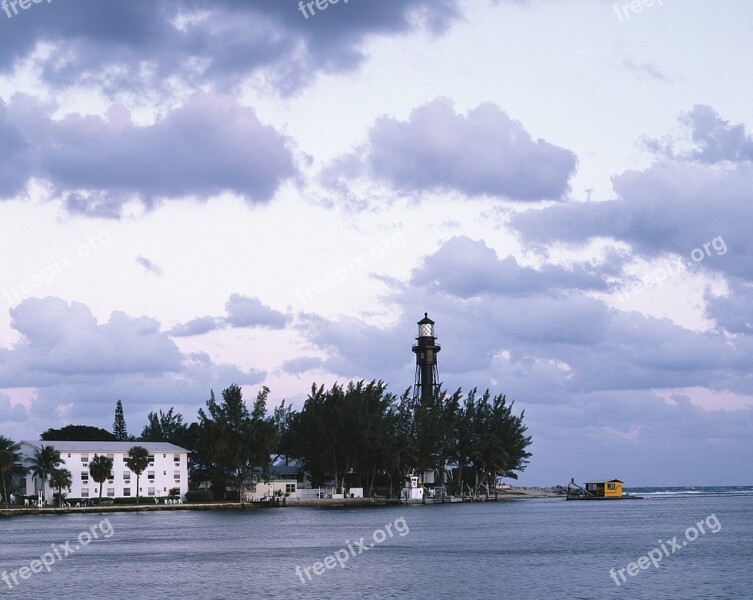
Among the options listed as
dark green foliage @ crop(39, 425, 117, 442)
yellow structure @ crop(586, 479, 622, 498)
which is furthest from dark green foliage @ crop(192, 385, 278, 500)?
yellow structure @ crop(586, 479, 622, 498)

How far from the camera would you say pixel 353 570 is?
190 ft

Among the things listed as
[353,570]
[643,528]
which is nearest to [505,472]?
[643,528]

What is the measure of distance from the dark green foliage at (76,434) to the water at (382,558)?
156 ft

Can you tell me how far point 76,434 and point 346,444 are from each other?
4610 centimetres

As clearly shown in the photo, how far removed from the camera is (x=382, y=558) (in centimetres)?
6431

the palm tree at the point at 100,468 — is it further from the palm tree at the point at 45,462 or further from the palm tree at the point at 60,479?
the palm tree at the point at 45,462

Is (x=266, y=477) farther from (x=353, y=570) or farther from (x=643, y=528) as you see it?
(x=353, y=570)

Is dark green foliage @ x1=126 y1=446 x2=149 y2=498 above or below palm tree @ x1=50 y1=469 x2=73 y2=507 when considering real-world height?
above

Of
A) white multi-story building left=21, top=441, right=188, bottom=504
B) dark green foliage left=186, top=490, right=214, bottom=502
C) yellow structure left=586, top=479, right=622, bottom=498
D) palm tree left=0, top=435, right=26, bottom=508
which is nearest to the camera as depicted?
palm tree left=0, top=435, right=26, bottom=508

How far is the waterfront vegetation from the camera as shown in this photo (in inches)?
5162

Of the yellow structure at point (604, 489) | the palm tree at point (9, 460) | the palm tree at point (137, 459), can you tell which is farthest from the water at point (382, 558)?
the yellow structure at point (604, 489)

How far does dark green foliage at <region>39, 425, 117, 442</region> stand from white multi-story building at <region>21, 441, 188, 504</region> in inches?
828

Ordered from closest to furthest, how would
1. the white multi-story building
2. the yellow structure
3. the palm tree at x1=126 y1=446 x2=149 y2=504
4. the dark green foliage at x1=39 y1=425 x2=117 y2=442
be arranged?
the palm tree at x1=126 y1=446 x2=149 y2=504 → the white multi-story building → the dark green foliage at x1=39 y1=425 x2=117 y2=442 → the yellow structure

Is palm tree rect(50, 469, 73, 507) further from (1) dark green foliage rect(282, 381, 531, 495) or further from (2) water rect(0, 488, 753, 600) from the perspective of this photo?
(1) dark green foliage rect(282, 381, 531, 495)
